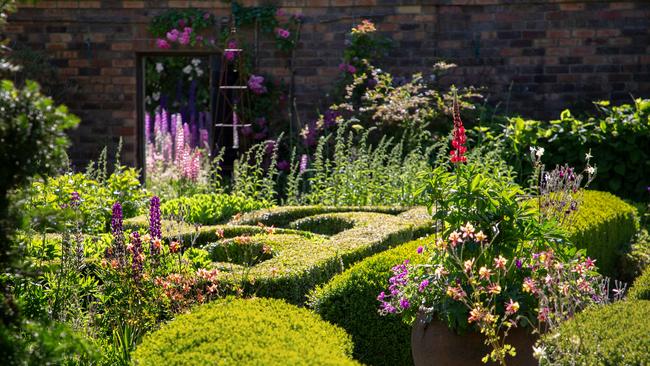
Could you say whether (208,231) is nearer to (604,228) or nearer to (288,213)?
(288,213)

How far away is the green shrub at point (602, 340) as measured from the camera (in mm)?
3539

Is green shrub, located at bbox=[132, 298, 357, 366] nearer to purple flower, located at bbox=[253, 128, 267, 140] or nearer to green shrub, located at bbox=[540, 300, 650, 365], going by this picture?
green shrub, located at bbox=[540, 300, 650, 365]

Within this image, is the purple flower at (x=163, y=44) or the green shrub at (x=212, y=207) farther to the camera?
the purple flower at (x=163, y=44)

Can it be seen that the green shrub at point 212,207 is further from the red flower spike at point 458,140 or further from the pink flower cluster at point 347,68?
the pink flower cluster at point 347,68

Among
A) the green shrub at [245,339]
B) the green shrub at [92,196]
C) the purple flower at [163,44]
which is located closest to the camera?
the green shrub at [245,339]

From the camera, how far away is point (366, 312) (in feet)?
16.4

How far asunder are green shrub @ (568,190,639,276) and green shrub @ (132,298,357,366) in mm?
2495

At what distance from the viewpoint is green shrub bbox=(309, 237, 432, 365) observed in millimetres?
4875

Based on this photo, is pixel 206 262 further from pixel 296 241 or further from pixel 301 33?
pixel 301 33

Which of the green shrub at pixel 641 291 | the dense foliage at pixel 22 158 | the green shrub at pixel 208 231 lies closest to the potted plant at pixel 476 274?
the green shrub at pixel 641 291

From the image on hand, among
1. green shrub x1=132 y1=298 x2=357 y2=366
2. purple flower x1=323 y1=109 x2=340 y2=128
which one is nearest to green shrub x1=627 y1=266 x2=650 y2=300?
green shrub x1=132 y1=298 x2=357 y2=366

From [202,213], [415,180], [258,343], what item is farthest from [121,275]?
[415,180]

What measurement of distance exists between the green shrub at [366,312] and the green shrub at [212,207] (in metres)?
2.04

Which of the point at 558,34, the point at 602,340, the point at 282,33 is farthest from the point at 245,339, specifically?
the point at 558,34
